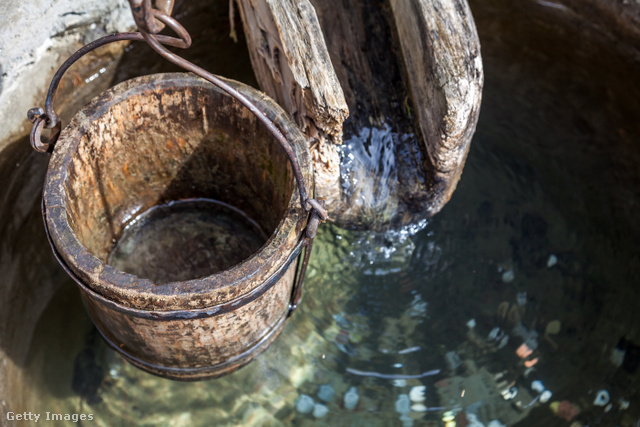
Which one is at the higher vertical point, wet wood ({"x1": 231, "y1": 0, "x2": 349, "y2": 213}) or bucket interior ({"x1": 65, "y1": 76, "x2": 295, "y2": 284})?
wet wood ({"x1": 231, "y1": 0, "x2": 349, "y2": 213})

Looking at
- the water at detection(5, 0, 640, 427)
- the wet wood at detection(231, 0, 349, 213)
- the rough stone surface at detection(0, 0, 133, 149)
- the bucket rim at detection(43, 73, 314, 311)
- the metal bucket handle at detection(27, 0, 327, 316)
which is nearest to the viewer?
the metal bucket handle at detection(27, 0, 327, 316)

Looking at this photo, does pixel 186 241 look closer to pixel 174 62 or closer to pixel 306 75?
pixel 306 75

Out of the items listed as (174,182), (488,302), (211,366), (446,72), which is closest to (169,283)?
(211,366)

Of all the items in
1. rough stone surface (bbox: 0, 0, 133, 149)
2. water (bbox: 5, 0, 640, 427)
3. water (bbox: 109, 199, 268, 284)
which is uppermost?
rough stone surface (bbox: 0, 0, 133, 149)

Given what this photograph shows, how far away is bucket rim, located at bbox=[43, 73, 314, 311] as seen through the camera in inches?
66.7

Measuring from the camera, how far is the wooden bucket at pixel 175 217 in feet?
5.74

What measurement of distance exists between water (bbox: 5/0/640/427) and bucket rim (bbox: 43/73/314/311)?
0.79m

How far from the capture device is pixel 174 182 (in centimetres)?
267

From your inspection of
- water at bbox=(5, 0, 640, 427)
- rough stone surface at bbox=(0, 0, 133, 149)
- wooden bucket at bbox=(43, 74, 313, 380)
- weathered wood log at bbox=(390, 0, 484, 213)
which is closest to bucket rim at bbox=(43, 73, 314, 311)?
wooden bucket at bbox=(43, 74, 313, 380)

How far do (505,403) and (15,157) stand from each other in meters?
2.57

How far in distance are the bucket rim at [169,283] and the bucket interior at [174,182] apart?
3.3 inches

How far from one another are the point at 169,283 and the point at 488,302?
5.88 ft

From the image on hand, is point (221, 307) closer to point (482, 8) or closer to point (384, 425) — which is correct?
point (384, 425)

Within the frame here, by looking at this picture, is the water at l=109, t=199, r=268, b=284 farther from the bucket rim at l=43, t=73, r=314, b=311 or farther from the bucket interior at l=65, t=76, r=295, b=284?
the bucket rim at l=43, t=73, r=314, b=311
